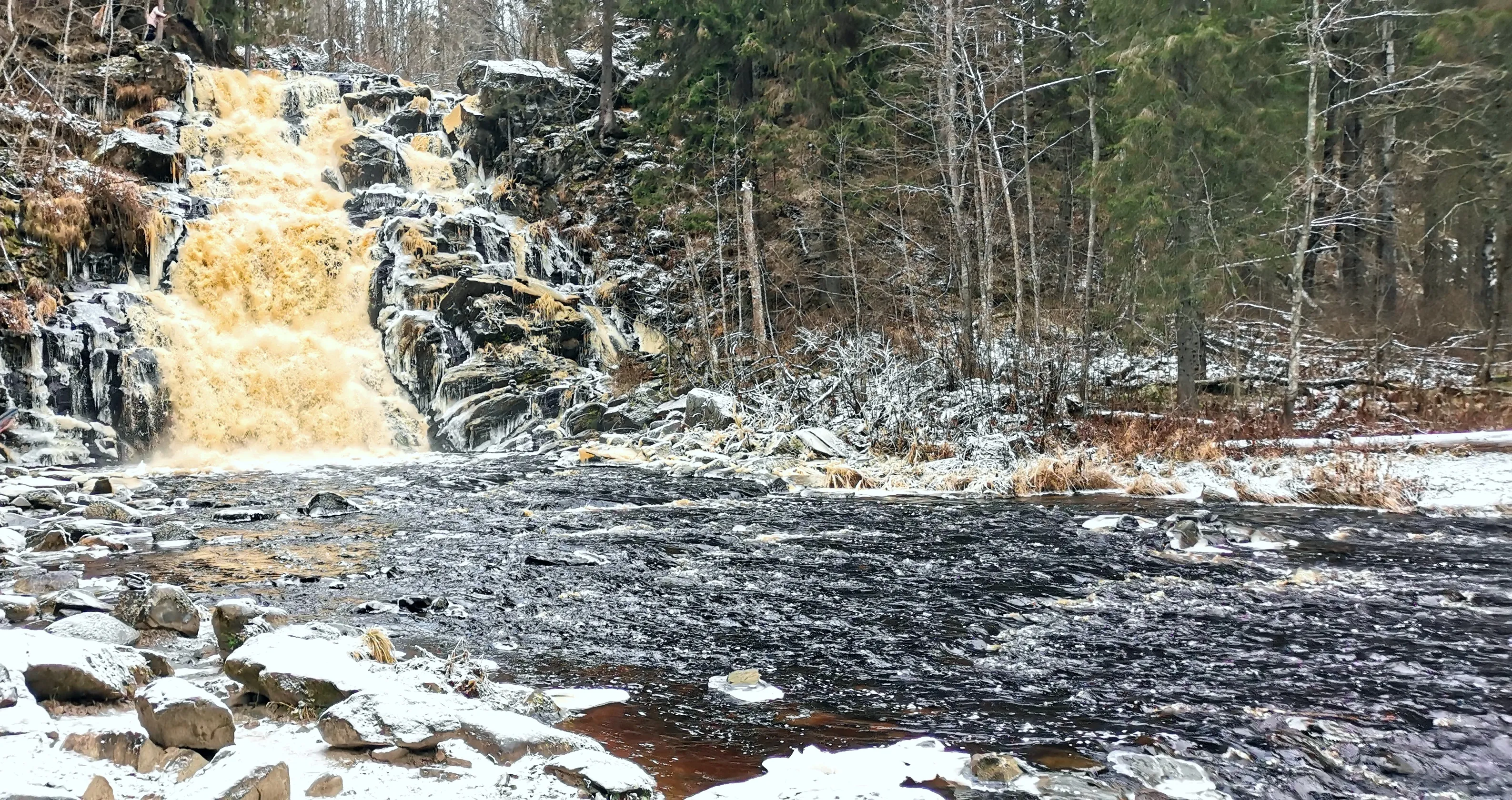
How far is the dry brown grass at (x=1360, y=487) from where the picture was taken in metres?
10.0

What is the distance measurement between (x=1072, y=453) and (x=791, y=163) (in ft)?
46.3

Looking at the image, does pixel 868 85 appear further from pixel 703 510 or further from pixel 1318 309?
pixel 703 510

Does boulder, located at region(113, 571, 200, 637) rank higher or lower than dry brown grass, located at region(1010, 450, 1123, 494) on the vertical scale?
higher

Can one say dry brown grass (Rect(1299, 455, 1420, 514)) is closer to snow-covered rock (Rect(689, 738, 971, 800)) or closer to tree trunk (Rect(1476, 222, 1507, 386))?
tree trunk (Rect(1476, 222, 1507, 386))

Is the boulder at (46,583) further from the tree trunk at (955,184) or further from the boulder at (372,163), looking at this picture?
the boulder at (372,163)

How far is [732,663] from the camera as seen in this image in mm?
5301

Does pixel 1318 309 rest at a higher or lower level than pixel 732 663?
higher

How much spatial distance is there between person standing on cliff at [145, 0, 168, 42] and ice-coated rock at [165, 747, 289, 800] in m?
30.4

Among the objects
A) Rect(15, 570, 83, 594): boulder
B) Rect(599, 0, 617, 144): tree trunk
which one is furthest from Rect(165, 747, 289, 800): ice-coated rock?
Rect(599, 0, 617, 144): tree trunk

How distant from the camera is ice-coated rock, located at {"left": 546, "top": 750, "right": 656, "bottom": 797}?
332cm

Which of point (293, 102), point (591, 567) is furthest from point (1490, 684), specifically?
point (293, 102)

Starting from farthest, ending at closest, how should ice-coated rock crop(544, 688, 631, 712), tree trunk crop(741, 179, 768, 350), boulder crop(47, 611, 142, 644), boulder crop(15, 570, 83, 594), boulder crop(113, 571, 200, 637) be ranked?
tree trunk crop(741, 179, 768, 350) → boulder crop(15, 570, 83, 594) → boulder crop(113, 571, 200, 637) → boulder crop(47, 611, 142, 644) → ice-coated rock crop(544, 688, 631, 712)

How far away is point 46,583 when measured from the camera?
22.5 feet

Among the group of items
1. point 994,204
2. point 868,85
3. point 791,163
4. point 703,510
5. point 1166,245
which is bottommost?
point 703,510
